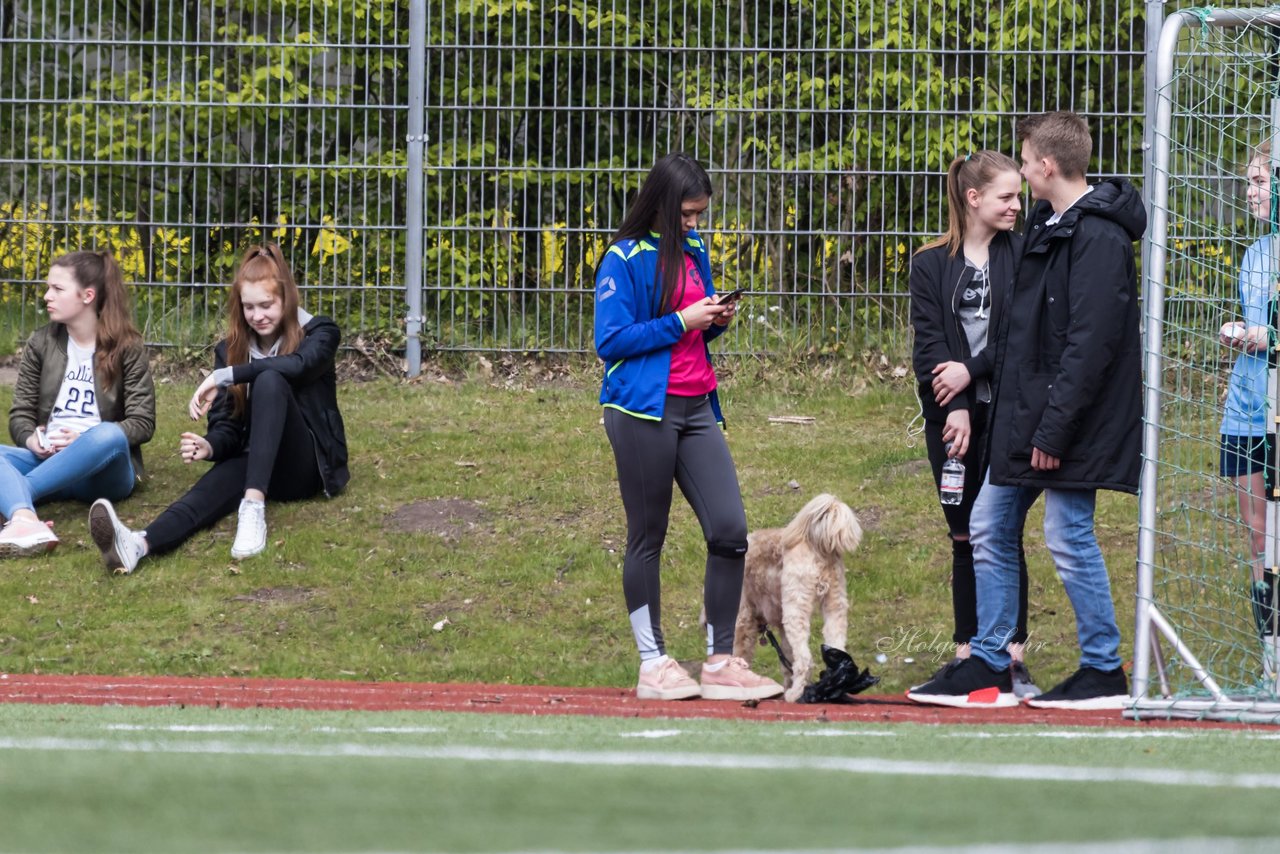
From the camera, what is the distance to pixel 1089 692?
5773 mm

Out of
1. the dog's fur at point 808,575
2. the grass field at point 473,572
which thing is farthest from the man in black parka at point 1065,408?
the grass field at point 473,572

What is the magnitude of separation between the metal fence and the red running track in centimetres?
493

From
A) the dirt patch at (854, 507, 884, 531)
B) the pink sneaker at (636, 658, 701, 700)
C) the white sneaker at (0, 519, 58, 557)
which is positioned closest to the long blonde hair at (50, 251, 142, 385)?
the white sneaker at (0, 519, 58, 557)

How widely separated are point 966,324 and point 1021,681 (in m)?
1.30

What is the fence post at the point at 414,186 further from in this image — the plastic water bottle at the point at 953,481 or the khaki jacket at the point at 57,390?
the plastic water bottle at the point at 953,481

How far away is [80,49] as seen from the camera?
1148 cm

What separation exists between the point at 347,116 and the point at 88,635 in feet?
16.3

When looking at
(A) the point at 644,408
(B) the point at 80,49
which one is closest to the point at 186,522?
(A) the point at 644,408

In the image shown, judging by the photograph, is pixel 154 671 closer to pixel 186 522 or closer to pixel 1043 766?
pixel 186 522

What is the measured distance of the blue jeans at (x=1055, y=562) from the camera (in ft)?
18.9

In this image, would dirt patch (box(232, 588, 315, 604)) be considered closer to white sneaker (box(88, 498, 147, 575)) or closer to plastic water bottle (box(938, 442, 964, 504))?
white sneaker (box(88, 498, 147, 575))

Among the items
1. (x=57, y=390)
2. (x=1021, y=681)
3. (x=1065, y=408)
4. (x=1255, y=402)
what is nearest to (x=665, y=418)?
(x=1065, y=408)

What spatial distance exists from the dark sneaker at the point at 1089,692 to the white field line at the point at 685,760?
4.92 feet

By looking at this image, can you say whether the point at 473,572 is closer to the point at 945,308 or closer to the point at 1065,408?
the point at 945,308
